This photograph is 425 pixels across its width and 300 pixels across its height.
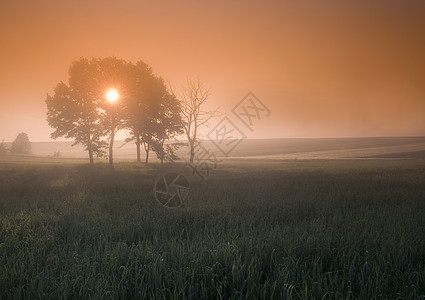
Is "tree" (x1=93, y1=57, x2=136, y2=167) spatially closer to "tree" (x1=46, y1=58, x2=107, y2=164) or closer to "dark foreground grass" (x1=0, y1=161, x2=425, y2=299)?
"tree" (x1=46, y1=58, x2=107, y2=164)

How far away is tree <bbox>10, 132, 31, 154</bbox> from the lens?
3376 inches

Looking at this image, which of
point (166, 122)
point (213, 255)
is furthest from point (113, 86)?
point (213, 255)

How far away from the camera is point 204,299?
107 inches

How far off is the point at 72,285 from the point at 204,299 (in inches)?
59.4

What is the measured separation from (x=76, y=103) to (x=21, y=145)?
242 feet

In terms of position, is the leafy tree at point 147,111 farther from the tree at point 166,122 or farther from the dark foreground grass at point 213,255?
the dark foreground grass at point 213,255

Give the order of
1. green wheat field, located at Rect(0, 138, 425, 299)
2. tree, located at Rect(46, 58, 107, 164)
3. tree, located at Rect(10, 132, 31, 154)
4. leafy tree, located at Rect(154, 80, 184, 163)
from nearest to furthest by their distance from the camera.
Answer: green wheat field, located at Rect(0, 138, 425, 299), tree, located at Rect(46, 58, 107, 164), leafy tree, located at Rect(154, 80, 184, 163), tree, located at Rect(10, 132, 31, 154)

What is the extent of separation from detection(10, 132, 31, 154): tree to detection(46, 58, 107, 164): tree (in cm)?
7078

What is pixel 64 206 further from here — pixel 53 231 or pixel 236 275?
pixel 236 275

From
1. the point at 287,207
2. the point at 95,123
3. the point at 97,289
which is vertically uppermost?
the point at 95,123

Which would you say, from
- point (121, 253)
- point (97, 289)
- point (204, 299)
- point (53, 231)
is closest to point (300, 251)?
point (204, 299)

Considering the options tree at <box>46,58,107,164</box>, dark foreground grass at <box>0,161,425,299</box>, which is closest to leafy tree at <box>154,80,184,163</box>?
tree at <box>46,58,107,164</box>

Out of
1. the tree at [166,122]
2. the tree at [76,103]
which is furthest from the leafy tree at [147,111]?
the tree at [76,103]

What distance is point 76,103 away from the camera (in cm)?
2981
